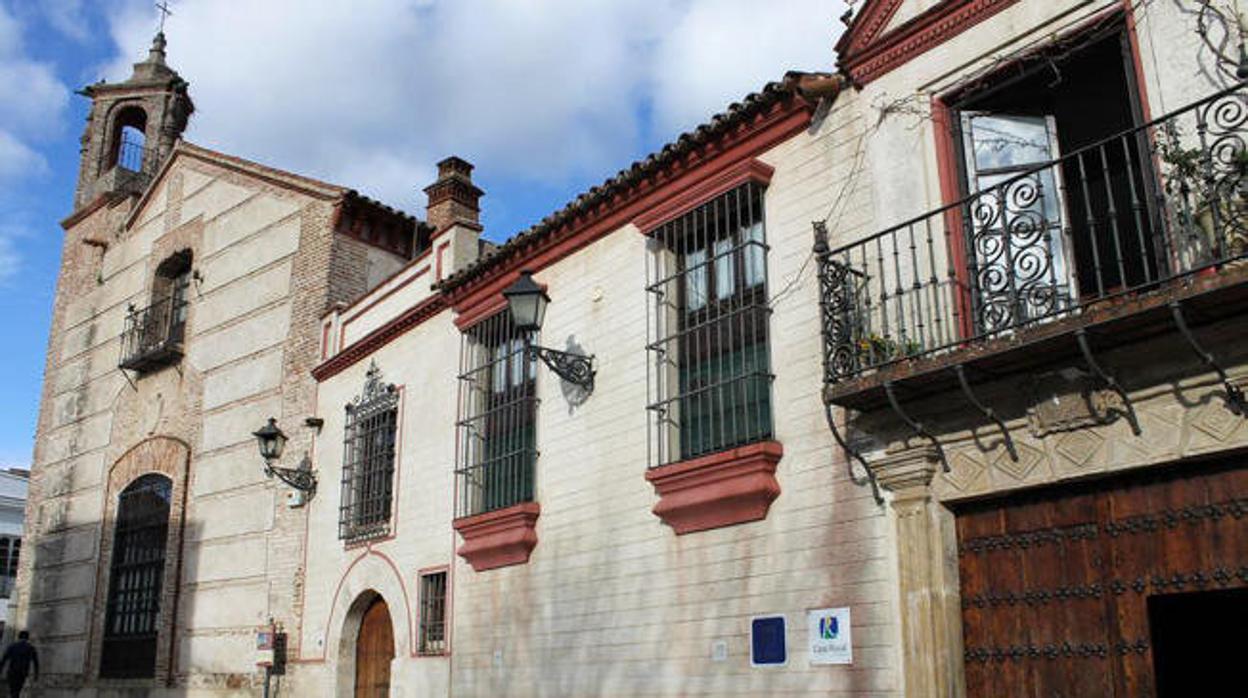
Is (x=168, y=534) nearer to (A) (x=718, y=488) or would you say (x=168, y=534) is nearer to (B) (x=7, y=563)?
(A) (x=718, y=488)

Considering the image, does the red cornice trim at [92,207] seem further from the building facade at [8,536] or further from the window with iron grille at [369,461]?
the building facade at [8,536]

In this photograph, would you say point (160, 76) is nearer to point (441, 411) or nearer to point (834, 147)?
point (441, 411)

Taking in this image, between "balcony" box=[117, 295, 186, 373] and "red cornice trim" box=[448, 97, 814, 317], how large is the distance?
739 centimetres

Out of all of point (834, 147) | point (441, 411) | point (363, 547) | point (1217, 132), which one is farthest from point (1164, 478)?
point (363, 547)

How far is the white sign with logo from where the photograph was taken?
23.2 ft

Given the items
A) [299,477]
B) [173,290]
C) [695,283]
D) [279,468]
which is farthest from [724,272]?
[173,290]

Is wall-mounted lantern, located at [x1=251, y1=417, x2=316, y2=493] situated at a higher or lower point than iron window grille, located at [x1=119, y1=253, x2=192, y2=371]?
lower

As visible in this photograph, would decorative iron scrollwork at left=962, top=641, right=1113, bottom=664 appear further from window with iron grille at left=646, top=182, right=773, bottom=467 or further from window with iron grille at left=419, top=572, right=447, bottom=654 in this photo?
window with iron grille at left=419, top=572, right=447, bottom=654

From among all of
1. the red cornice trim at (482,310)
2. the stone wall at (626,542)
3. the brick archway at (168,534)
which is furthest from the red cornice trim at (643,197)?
the brick archway at (168,534)

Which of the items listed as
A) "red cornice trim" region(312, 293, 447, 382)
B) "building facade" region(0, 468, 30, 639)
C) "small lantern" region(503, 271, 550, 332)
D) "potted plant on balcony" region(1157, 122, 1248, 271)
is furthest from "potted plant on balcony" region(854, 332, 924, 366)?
"building facade" region(0, 468, 30, 639)

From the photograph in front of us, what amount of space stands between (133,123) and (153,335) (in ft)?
18.3

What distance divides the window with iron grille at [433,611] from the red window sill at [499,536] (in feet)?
2.29

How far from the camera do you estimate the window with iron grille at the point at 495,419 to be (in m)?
10.5

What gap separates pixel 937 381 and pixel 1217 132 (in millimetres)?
1900
